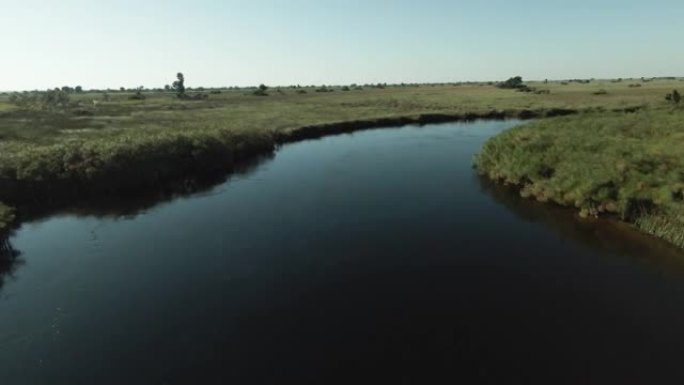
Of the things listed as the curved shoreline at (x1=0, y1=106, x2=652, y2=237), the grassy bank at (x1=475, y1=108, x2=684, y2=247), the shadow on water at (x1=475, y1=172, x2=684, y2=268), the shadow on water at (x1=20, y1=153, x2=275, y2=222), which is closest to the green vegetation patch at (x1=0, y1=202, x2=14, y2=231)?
the curved shoreline at (x1=0, y1=106, x2=652, y2=237)

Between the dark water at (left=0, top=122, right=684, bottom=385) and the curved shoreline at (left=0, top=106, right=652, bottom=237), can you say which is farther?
the curved shoreline at (left=0, top=106, right=652, bottom=237)

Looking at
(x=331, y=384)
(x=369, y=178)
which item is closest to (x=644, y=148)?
(x=369, y=178)

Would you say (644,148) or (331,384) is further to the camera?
(644,148)

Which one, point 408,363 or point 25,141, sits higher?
point 25,141

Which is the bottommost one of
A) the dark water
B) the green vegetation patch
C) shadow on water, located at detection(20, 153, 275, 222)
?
the dark water

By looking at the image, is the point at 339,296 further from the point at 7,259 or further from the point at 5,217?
the point at 5,217

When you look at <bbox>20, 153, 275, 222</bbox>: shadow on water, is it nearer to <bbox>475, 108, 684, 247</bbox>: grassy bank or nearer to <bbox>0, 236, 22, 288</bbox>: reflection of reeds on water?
<bbox>0, 236, 22, 288</bbox>: reflection of reeds on water

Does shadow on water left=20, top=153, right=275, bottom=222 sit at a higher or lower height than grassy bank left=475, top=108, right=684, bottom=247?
lower

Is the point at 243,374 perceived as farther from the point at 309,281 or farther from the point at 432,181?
the point at 432,181
